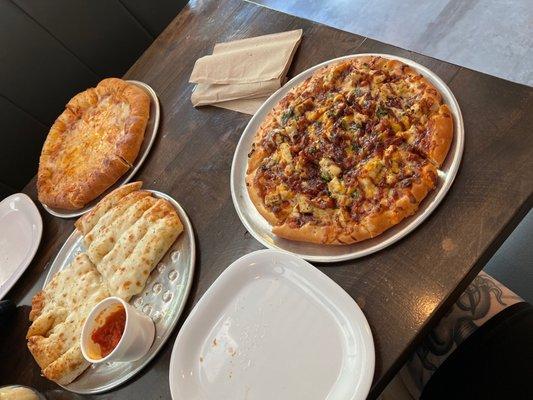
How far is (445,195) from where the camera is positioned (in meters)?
1.12

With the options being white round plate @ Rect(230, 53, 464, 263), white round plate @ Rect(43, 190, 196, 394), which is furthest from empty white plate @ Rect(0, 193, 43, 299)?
white round plate @ Rect(230, 53, 464, 263)

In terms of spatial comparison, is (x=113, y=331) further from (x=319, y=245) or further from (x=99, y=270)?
(x=319, y=245)

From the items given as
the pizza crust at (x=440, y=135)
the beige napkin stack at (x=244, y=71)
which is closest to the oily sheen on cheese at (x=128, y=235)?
the beige napkin stack at (x=244, y=71)

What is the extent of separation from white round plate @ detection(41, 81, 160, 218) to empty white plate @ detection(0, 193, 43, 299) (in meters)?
0.11

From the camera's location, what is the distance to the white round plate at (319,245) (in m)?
1.13

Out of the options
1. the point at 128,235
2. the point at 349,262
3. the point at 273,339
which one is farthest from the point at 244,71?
the point at 273,339

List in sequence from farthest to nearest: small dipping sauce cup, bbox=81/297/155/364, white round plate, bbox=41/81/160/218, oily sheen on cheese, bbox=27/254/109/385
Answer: white round plate, bbox=41/81/160/218, oily sheen on cheese, bbox=27/254/109/385, small dipping sauce cup, bbox=81/297/155/364

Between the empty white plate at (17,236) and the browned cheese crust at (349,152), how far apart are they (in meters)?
1.08

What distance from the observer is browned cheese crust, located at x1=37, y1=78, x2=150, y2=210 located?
1.86 m

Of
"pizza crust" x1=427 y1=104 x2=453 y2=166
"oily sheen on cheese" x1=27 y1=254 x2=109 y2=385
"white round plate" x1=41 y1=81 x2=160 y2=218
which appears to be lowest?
"pizza crust" x1=427 y1=104 x2=453 y2=166

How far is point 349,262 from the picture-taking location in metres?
1.20

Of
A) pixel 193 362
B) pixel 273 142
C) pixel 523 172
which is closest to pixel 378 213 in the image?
pixel 523 172

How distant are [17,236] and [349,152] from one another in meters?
1.55

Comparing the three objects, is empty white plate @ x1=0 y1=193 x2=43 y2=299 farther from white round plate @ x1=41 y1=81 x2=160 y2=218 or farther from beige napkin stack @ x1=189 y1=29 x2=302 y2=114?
beige napkin stack @ x1=189 y1=29 x2=302 y2=114
